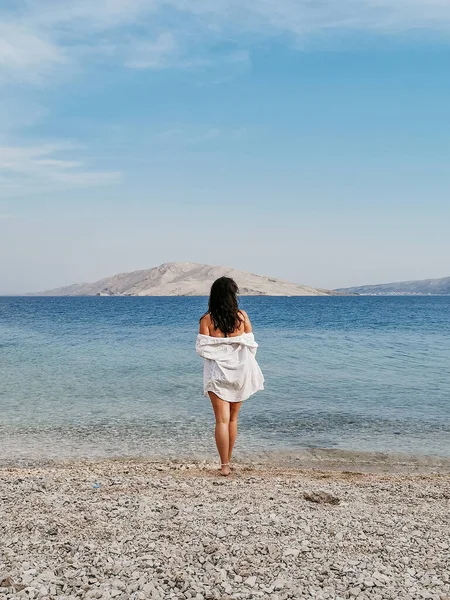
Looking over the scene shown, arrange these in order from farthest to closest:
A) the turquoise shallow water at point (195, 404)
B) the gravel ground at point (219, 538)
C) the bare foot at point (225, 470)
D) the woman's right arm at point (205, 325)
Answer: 1. the turquoise shallow water at point (195, 404)
2. the bare foot at point (225, 470)
3. the woman's right arm at point (205, 325)
4. the gravel ground at point (219, 538)

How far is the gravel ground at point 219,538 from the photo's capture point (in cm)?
490

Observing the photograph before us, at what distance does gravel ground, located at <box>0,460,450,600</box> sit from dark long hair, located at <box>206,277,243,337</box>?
7.27 ft

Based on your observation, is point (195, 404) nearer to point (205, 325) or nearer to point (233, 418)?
point (233, 418)

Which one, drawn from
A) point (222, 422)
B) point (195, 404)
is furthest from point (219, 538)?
point (195, 404)

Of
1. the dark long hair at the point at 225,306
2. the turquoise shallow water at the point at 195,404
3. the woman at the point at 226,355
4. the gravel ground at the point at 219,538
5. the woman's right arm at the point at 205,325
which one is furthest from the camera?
the turquoise shallow water at the point at 195,404

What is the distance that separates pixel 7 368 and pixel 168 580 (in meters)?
21.0

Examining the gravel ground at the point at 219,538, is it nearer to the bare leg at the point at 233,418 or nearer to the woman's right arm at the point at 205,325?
the bare leg at the point at 233,418

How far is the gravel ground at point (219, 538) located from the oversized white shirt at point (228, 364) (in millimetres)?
1308

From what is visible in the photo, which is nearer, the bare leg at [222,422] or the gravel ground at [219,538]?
the gravel ground at [219,538]

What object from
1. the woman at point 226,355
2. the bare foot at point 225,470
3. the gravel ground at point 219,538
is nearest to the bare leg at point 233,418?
the woman at point 226,355

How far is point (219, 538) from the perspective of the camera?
5.83m

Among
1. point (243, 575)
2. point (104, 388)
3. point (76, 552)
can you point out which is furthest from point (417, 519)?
point (104, 388)

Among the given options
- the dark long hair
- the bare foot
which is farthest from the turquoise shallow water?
the dark long hair

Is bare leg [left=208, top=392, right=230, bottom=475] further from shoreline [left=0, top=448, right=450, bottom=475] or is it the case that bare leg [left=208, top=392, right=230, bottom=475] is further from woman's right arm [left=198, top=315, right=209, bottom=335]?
shoreline [left=0, top=448, right=450, bottom=475]
